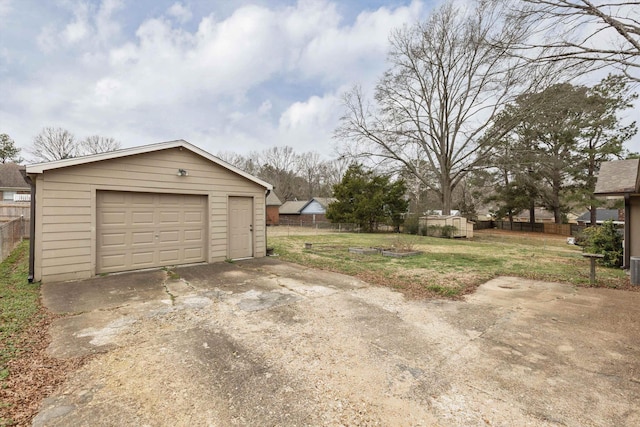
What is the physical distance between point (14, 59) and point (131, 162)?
7.75 meters

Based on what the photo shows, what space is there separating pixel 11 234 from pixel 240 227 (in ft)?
27.2

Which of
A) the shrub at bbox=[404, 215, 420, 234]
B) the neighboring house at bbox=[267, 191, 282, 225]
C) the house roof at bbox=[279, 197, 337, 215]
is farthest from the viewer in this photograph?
the house roof at bbox=[279, 197, 337, 215]

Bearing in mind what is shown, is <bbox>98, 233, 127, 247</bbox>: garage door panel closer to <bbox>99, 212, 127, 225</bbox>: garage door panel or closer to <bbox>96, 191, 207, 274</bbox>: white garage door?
<bbox>96, 191, 207, 274</bbox>: white garage door

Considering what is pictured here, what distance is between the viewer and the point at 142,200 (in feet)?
22.9

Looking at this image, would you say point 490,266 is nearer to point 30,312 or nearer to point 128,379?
point 128,379

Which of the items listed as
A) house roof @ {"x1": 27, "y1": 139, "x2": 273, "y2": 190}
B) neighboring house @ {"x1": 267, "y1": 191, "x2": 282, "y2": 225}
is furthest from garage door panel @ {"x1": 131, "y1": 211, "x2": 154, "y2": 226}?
neighboring house @ {"x1": 267, "y1": 191, "x2": 282, "y2": 225}

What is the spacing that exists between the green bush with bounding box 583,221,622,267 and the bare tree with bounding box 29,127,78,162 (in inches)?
1621

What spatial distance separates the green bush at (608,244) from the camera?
27.5ft

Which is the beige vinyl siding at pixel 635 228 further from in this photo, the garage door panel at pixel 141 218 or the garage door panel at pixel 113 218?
the garage door panel at pixel 113 218

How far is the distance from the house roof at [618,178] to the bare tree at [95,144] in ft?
129

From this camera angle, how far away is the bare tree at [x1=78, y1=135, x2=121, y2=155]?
31.6 metres

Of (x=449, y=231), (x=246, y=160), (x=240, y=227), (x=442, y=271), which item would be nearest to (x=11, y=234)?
(x=240, y=227)

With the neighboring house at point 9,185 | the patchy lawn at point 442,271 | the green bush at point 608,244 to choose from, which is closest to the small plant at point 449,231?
the patchy lawn at point 442,271

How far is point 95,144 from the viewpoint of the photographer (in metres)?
32.2
